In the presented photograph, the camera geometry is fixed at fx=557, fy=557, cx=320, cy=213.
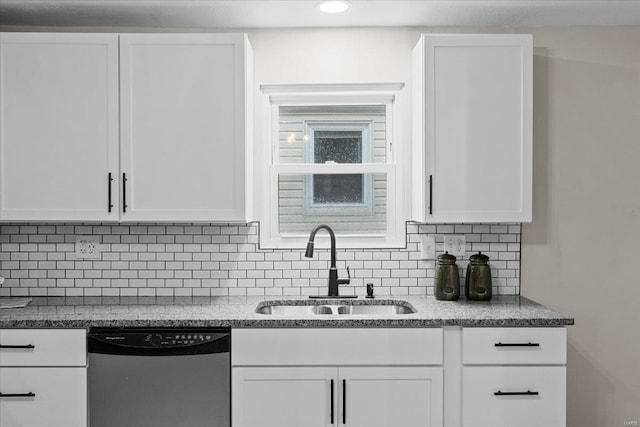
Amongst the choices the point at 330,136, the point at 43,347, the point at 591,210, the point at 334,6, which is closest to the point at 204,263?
the point at 43,347

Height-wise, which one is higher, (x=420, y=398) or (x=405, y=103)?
(x=405, y=103)

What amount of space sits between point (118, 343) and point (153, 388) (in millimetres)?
243

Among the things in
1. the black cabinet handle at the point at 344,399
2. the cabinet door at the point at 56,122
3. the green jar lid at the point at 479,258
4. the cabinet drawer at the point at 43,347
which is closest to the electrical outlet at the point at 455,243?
the green jar lid at the point at 479,258

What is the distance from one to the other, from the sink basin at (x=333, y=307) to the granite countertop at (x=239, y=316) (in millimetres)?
147

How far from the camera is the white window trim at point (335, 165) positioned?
2992 millimetres

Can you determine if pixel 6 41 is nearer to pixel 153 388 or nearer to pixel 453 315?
pixel 153 388

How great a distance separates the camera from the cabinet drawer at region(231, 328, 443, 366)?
2.39 metres

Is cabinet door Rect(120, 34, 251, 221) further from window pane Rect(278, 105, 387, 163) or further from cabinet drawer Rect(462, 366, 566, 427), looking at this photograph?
cabinet drawer Rect(462, 366, 566, 427)

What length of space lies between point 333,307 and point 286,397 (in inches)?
24.0

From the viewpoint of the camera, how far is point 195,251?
297 centimetres

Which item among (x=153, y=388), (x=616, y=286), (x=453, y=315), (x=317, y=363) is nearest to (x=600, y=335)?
(x=616, y=286)

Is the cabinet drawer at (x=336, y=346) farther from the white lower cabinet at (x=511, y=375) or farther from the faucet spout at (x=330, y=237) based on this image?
the faucet spout at (x=330, y=237)

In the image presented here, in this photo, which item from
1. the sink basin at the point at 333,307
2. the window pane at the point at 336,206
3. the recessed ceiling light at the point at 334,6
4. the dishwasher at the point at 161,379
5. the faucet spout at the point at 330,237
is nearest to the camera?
the dishwasher at the point at 161,379

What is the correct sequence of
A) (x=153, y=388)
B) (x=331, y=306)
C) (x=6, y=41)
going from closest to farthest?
(x=153, y=388)
(x=6, y=41)
(x=331, y=306)
